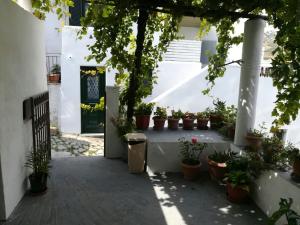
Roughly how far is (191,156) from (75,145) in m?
4.45

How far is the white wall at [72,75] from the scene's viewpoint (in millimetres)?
8945

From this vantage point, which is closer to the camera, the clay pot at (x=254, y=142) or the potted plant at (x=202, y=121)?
the clay pot at (x=254, y=142)

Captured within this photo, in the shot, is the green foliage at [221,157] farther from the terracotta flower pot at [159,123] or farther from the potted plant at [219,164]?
the terracotta flower pot at [159,123]

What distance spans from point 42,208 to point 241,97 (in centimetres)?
369

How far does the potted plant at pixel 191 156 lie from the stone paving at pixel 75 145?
3261mm

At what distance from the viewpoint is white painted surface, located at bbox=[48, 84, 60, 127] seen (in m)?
9.47

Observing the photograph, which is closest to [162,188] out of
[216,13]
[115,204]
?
[115,204]

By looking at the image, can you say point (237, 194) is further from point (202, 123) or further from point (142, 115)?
point (142, 115)

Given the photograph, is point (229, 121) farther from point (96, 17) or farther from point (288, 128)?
point (96, 17)

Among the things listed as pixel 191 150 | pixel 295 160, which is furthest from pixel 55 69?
pixel 295 160

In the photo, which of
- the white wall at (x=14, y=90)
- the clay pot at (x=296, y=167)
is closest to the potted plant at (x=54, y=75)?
the white wall at (x=14, y=90)

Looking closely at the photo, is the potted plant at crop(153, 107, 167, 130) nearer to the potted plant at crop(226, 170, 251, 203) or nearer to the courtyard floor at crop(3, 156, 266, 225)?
the courtyard floor at crop(3, 156, 266, 225)

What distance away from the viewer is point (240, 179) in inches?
159

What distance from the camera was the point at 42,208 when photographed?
3.74 meters
